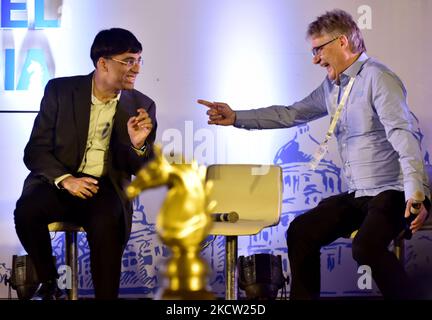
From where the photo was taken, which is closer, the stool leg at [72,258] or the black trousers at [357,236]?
the black trousers at [357,236]

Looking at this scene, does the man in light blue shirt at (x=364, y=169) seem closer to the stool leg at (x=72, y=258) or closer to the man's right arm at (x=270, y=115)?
the man's right arm at (x=270, y=115)

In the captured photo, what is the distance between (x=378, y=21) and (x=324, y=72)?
395mm

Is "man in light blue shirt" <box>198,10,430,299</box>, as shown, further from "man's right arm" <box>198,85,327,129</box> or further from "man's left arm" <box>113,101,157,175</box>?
"man's left arm" <box>113,101,157,175</box>

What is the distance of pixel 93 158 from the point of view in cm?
372

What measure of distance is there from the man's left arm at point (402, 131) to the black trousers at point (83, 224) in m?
1.21

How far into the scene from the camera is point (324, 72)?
429 centimetres

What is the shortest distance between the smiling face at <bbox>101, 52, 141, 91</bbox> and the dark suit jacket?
9cm

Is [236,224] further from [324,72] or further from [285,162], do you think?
[324,72]

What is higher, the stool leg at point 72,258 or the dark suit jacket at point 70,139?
the dark suit jacket at point 70,139

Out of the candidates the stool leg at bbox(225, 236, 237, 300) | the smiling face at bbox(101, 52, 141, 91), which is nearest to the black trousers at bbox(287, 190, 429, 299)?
the stool leg at bbox(225, 236, 237, 300)

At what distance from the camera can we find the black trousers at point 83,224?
3.46m

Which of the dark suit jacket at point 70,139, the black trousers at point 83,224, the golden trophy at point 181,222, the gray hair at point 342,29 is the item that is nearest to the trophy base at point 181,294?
the golden trophy at point 181,222

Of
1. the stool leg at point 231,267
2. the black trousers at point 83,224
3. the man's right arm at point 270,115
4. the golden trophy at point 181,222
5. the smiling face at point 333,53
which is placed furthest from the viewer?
the man's right arm at point 270,115
